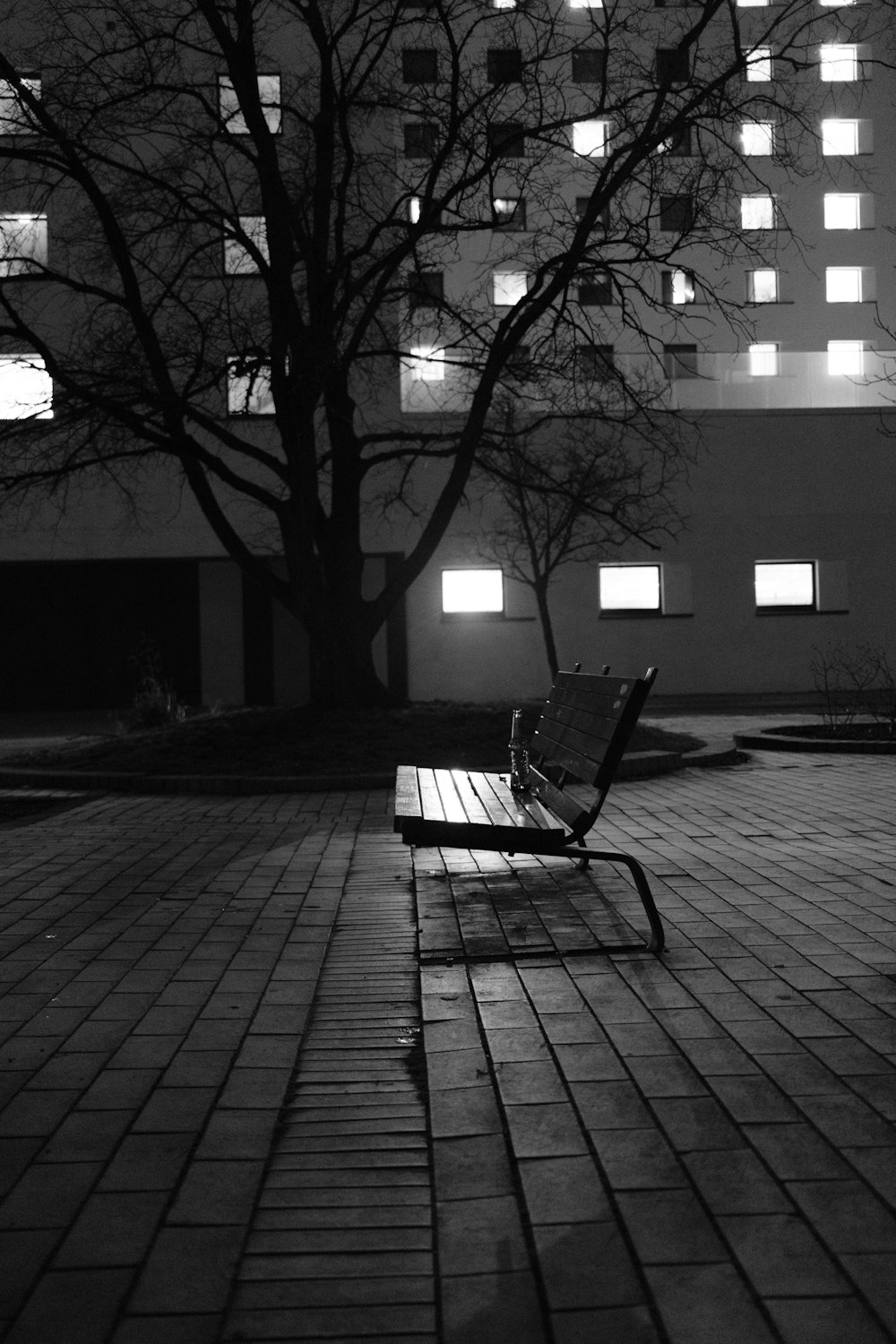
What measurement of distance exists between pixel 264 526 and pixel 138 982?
73.5 ft

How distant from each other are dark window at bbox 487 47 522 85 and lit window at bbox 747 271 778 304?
95.7 ft

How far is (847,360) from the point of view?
90.2ft

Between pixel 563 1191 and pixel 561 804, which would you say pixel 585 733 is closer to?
pixel 561 804

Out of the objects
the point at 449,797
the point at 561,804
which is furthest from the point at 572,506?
the point at 561,804

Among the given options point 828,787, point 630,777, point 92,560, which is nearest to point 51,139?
point 630,777

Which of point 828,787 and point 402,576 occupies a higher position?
point 402,576

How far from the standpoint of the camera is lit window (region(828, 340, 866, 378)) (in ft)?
89.4

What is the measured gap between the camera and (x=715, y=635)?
28297 millimetres

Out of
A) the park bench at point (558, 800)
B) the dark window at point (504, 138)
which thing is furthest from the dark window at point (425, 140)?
the park bench at point (558, 800)

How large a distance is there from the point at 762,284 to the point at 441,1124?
43.4 m

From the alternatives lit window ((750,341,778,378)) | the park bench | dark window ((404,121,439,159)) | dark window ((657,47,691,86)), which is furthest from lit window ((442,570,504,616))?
the park bench

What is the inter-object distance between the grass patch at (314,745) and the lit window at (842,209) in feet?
109

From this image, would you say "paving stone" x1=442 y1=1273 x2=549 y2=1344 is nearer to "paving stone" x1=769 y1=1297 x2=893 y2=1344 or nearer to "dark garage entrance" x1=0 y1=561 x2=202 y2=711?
"paving stone" x1=769 y1=1297 x2=893 y2=1344

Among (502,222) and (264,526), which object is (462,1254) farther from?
(264,526)
